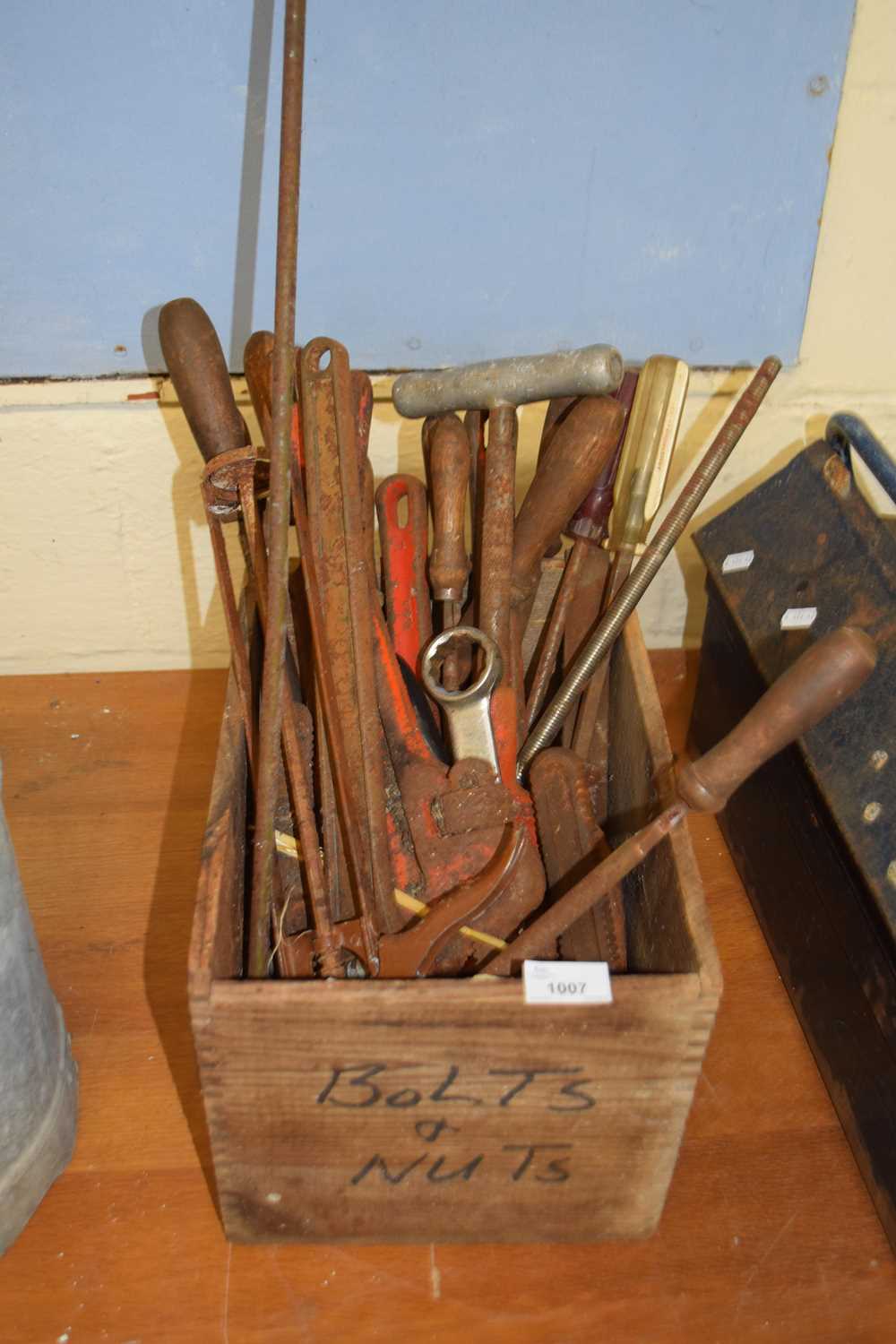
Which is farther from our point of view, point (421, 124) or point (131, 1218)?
point (421, 124)

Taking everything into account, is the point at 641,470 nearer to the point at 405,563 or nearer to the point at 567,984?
the point at 405,563

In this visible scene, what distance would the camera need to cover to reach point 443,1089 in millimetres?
702

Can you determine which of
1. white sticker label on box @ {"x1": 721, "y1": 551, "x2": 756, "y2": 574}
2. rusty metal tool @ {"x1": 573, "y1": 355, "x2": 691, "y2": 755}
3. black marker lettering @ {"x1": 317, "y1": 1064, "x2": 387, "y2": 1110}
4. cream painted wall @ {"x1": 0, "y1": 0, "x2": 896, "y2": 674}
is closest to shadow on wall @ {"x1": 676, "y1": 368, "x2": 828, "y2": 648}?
cream painted wall @ {"x1": 0, "y1": 0, "x2": 896, "y2": 674}

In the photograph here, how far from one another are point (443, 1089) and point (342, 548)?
37 cm

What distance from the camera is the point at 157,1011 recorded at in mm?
1000

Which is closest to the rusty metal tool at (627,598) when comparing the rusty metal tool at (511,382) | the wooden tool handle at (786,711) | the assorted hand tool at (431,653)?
the assorted hand tool at (431,653)

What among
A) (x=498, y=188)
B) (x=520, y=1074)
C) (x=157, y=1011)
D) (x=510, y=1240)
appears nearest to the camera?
(x=520, y=1074)

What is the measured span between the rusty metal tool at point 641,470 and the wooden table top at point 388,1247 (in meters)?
0.26

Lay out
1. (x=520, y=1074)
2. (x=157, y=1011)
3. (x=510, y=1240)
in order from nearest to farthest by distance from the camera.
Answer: (x=520, y=1074) < (x=510, y=1240) < (x=157, y=1011)

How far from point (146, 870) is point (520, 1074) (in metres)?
0.55

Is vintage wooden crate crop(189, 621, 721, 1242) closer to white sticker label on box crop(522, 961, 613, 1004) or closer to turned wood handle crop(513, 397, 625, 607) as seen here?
white sticker label on box crop(522, 961, 613, 1004)

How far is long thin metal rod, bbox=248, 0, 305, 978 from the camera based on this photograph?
0.66m

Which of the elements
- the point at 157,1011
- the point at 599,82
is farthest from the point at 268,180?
the point at 157,1011

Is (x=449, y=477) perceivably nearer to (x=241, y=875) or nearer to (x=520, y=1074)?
(x=241, y=875)
